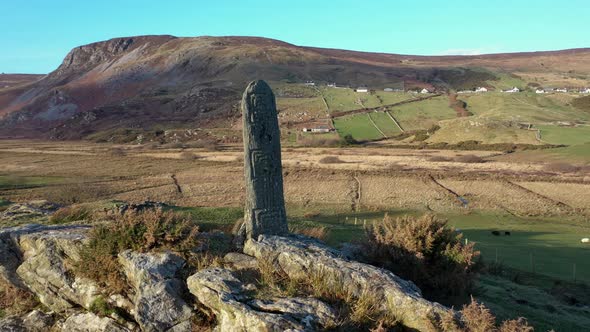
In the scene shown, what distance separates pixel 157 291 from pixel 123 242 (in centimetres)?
194

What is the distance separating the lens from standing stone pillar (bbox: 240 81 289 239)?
37.1 ft

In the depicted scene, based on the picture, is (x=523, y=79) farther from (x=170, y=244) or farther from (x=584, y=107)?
(x=170, y=244)

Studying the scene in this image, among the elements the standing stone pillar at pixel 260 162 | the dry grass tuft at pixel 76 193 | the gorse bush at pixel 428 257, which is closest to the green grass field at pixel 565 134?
the dry grass tuft at pixel 76 193

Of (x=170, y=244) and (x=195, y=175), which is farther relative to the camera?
(x=195, y=175)

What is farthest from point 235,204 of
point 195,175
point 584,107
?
point 584,107

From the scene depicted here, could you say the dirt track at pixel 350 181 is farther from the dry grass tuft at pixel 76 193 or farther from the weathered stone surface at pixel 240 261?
the weathered stone surface at pixel 240 261

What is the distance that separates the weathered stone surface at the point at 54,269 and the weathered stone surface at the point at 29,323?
0.27 m

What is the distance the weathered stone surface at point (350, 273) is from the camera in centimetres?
859

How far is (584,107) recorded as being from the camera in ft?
324

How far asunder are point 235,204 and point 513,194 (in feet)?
74.9

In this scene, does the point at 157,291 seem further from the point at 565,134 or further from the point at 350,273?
the point at 565,134

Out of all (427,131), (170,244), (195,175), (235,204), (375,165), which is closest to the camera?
(170,244)

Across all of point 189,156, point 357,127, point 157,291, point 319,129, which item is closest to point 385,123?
point 357,127

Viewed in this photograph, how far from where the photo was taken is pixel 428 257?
11.7 metres
